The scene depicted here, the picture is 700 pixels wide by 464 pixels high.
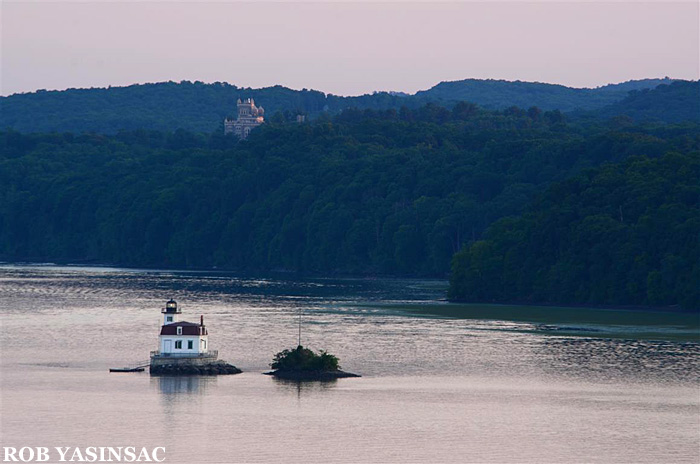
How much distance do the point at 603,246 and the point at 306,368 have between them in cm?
7225

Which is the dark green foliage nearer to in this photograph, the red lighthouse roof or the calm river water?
the calm river water

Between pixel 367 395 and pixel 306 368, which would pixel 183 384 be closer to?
pixel 306 368

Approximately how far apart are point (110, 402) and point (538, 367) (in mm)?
35826

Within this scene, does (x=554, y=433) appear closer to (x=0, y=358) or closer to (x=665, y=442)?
(x=665, y=442)

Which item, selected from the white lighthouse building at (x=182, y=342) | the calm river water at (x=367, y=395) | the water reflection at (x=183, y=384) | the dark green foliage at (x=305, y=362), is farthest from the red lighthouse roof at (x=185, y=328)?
the dark green foliage at (x=305, y=362)

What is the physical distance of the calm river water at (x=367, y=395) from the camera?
69188mm

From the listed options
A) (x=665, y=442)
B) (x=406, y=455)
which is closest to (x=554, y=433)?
(x=665, y=442)

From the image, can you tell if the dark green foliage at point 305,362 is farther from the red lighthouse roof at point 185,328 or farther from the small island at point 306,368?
the red lighthouse roof at point 185,328

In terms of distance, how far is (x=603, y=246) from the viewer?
155m

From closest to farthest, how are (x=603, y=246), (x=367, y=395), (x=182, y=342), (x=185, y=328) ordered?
(x=367, y=395)
(x=185, y=328)
(x=182, y=342)
(x=603, y=246)

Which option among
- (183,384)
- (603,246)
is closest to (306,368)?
(183,384)

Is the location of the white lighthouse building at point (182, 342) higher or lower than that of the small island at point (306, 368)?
higher

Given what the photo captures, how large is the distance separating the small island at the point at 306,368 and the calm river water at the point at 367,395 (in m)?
1.76

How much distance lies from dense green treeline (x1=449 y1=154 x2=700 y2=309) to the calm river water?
2568 centimetres
